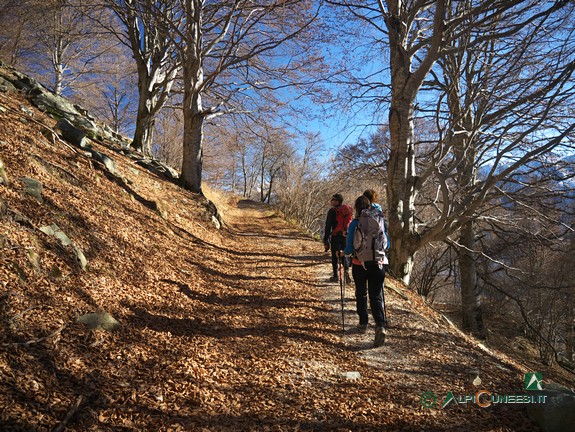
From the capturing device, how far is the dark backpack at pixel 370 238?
3723 millimetres

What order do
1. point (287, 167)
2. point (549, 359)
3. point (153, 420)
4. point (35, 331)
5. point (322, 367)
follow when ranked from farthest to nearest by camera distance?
point (287, 167)
point (549, 359)
point (322, 367)
point (35, 331)
point (153, 420)

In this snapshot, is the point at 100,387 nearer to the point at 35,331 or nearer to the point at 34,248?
the point at 35,331

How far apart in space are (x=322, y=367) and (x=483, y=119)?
18.4ft

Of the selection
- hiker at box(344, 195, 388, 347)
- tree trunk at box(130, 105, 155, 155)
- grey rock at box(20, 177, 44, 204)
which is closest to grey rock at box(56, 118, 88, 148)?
grey rock at box(20, 177, 44, 204)

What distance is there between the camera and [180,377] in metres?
2.57

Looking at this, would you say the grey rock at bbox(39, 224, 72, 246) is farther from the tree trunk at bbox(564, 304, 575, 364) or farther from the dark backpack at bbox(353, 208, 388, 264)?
the tree trunk at bbox(564, 304, 575, 364)

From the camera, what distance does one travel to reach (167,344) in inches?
119

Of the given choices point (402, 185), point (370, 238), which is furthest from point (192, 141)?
point (370, 238)

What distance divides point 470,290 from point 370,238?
30.1 ft

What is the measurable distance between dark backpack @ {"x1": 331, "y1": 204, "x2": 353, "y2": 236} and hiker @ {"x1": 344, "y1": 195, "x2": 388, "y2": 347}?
1821mm

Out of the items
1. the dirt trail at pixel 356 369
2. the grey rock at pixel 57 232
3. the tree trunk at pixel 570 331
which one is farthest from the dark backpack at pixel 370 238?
the tree trunk at pixel 570 331

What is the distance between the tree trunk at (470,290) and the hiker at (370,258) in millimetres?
8126

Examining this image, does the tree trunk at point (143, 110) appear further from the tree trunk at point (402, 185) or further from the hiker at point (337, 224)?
the tree trunk at point (402, 185)

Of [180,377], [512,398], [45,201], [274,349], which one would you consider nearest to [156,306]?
[180,377]
